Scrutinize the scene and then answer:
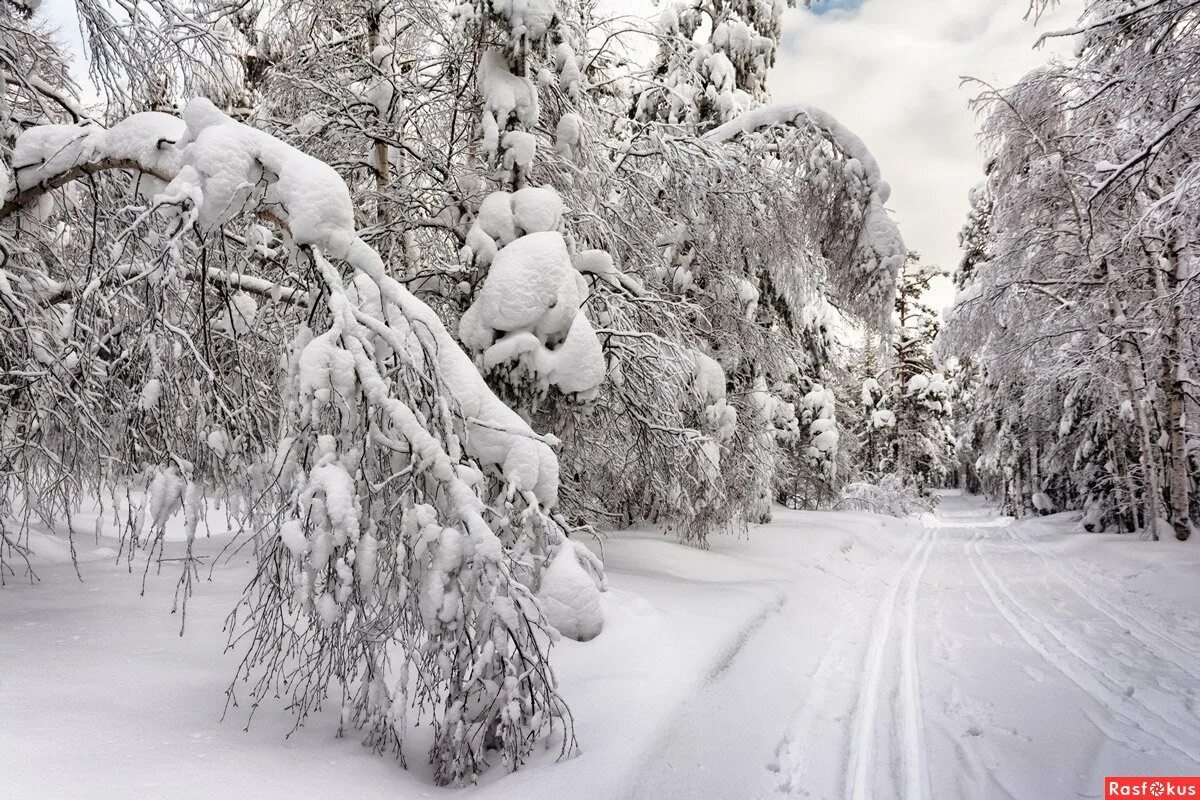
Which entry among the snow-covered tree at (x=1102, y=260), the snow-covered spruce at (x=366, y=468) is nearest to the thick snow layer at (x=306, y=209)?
the snow-covered spruce at (x=366, y=468)

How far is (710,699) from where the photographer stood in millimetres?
4625

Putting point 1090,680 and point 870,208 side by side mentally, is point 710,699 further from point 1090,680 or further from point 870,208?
point 870,208

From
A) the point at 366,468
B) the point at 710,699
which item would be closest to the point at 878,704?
the point at 710,699

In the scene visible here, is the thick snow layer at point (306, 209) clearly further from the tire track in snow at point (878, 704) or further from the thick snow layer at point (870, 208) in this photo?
the thick snow layer at point (870, 208)

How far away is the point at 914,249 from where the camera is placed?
95.7ft

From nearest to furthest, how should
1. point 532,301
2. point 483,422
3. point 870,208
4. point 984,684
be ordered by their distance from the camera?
point 483,422, point 532,301, point 984,684, point 870,208

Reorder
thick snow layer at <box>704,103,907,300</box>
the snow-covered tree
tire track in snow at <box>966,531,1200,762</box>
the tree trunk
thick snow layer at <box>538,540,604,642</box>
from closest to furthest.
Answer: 1. thick snow layer at <box>538,540,604,642</box>
2. tire track in snow at <box>966,531,1200,762</box>
3. the snow-covered tree
4. thick snow layer at <box>704,103,907,300</box>
5. the tree trunk

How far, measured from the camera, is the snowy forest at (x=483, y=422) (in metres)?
2.85

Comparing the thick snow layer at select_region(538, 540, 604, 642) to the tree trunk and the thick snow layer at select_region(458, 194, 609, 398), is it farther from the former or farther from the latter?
the tree trunk

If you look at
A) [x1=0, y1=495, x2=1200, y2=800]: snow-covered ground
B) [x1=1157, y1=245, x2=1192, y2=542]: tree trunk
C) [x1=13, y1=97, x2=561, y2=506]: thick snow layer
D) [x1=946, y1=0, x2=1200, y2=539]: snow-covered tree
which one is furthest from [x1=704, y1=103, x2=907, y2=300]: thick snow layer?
[x1=1157, y1=245, x2=1192, y2=542]: tree trunk

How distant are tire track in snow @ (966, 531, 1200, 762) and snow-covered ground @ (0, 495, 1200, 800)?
0.03 m

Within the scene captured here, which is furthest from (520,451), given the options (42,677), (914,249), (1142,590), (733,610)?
(914,249)

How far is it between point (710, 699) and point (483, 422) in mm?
2832

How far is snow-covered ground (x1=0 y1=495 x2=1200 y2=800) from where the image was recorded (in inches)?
111
